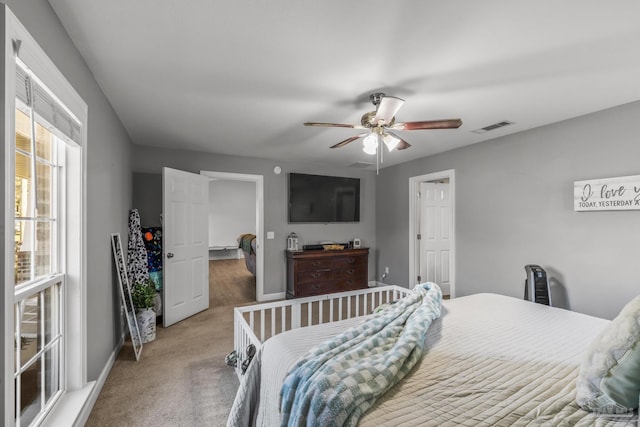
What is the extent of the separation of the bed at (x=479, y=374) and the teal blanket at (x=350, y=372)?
0.06 m

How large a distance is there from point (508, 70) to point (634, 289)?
218 cm

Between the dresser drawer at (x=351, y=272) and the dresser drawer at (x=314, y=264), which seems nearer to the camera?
the dresser drawer at (x=314, y=264)

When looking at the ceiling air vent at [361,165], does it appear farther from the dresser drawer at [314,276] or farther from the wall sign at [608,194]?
the wall sign at [608,194]

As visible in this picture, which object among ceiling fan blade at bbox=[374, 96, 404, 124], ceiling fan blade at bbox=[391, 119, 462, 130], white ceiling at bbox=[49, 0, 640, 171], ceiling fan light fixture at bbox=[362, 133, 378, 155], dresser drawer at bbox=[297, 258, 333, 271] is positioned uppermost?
white ceiling at bbox=[49, 0, 640, 171]

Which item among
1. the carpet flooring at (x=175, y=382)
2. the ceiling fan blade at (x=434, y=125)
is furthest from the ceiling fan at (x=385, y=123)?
the carpet flooring at (x=175, y=382)

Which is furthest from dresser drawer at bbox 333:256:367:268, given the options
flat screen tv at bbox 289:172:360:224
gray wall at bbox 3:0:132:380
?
gray wall at bbox 3:0:132:380

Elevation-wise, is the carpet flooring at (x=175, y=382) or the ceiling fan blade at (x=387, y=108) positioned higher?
the ceiling fan blade at (x=387, y=108)

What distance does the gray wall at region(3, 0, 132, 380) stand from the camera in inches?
52.5

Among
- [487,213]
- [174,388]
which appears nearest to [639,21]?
[487,213]

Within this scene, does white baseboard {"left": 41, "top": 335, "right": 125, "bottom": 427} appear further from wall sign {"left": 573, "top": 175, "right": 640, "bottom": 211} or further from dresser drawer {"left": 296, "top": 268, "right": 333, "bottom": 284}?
wall sign {"left": 573, "top": 175, "right": 640, "bottom": 211}

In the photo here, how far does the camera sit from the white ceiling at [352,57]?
139 centimetres

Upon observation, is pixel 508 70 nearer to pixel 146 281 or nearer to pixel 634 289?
pixel 634 289

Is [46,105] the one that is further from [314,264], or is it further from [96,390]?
[314,264]

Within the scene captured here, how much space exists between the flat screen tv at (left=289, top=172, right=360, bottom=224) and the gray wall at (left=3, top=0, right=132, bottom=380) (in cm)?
248
